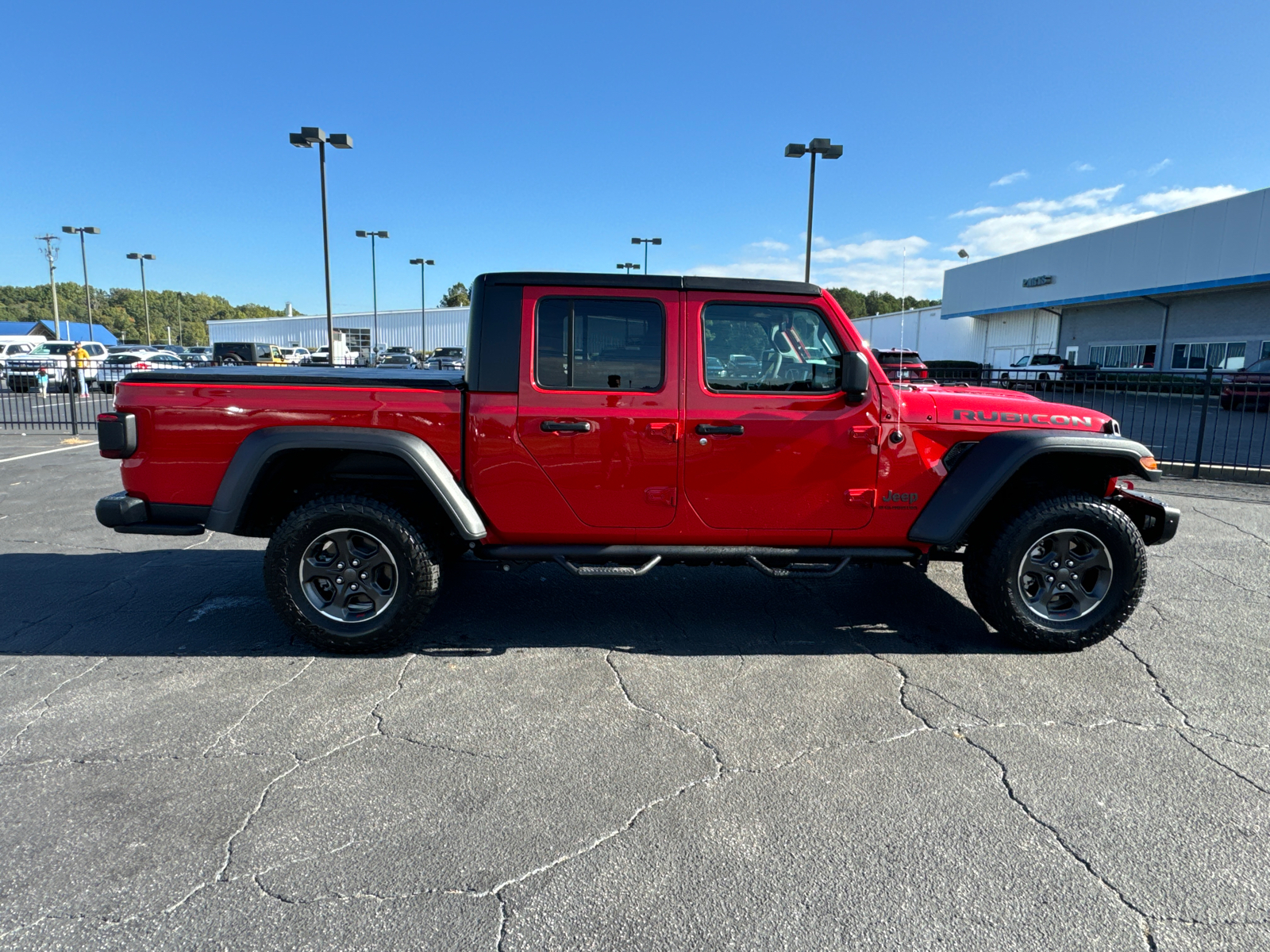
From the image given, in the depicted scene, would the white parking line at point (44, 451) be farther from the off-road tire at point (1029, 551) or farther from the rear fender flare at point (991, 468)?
the off-road tire at point (1029, 551)

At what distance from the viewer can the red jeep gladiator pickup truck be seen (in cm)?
373

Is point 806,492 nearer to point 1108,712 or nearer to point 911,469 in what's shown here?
point 911,469

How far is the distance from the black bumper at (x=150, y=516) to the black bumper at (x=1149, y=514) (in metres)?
5.02

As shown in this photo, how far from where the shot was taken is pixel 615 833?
2.43m

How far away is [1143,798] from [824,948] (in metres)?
1.49

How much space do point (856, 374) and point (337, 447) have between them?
2623mm

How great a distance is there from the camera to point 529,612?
14.8ft

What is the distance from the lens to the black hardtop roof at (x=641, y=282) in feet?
12.5

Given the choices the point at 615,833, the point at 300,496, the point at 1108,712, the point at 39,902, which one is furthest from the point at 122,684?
the point at 1108,712

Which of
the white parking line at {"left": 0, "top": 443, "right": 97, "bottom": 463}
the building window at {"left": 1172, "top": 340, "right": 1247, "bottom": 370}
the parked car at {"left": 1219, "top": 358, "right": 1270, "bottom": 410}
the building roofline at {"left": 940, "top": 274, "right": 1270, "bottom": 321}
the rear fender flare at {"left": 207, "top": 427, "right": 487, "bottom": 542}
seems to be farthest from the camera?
the building window at {"left": 1172, "top": 340, "right": 1247, "bottom": 370}

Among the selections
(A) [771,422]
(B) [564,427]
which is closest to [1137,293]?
(A) [771,422]

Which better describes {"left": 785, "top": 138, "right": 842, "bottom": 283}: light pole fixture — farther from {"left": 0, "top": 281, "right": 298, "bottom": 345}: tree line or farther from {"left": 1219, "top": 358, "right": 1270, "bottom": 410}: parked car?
{"left": 0, "top": 281, "right": 298, "bottom": 345}: tree line

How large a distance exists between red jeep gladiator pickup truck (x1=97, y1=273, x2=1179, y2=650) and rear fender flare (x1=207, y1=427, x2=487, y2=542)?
1 cm

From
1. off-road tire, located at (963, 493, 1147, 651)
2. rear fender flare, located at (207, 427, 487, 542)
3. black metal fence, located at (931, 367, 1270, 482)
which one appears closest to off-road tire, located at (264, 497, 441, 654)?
rear fender flare, located at (207, 427, 487, 542)
